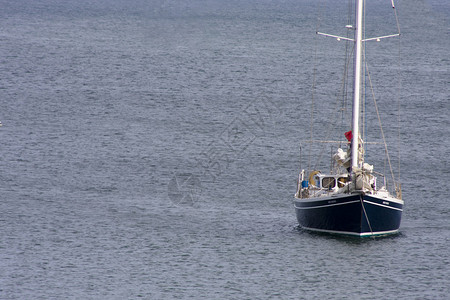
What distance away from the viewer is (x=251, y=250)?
6812 centimetres

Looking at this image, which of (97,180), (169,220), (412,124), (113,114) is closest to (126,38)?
(113,114)

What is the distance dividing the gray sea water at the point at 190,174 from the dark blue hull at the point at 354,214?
1.13 m

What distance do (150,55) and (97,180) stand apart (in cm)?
8198

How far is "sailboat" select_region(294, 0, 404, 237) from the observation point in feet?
220

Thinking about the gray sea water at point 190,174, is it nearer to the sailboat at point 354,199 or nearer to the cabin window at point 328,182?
the sailboat at point 354,199

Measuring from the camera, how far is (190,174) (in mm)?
93438

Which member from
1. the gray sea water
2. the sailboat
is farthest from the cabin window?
the gray sea water

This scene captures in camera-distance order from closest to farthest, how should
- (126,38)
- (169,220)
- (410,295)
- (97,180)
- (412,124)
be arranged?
(410,295) → (169,220) → (97,180) → (412,124) → (126,38)

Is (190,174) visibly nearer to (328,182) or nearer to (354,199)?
(328,182)

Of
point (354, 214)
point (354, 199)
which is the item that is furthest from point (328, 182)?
point (354, 199)

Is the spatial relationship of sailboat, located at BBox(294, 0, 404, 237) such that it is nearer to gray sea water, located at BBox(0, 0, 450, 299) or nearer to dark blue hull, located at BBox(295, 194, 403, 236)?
dark blue hull, located at BBox(295, 194, 403, 236)

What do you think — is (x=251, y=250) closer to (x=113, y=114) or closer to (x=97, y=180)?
(x=97, y=180)

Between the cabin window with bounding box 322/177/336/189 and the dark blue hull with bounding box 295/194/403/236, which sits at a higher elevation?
the cabin window with bounding box 322/177/336/189

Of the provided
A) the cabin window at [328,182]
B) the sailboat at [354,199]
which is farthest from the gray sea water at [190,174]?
the cabin window at [328,182]
